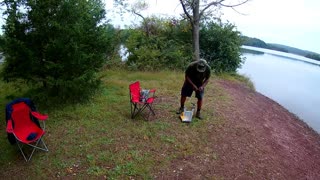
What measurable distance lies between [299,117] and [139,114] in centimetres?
606

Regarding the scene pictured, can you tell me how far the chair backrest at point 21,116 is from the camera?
5.11 meters

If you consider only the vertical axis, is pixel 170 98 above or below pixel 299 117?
above

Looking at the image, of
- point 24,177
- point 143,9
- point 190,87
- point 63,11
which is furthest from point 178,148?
point 143,9

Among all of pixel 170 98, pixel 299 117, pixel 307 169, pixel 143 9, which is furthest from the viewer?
pixel 143 9

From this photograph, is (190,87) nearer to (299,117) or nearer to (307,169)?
(307,169)

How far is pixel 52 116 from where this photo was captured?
20.8 ft

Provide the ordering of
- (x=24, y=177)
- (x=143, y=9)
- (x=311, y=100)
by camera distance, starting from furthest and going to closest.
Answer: (x=143, y=9), (x=311, y=100), (x=24, y=177)

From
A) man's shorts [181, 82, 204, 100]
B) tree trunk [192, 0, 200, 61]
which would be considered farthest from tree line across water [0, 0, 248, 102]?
tree trunk [192, 0, 200, 61]

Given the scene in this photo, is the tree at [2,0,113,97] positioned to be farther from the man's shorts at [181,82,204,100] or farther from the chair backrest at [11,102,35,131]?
the man's shorts at [181,82,204,100]

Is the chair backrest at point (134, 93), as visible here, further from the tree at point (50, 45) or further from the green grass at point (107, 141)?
the tree at point (50, 45)

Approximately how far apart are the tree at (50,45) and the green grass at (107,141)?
0.69 meters

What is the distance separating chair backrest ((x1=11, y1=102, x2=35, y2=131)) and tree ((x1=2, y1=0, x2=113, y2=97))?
4.25 ft

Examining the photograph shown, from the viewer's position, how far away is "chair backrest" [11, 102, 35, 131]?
511 centimetres

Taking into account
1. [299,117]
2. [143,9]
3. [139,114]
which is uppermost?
[143,9]
